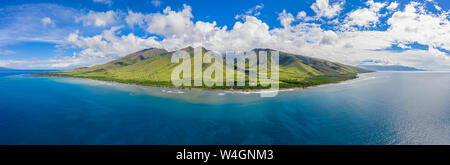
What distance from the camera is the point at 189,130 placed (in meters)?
32.1

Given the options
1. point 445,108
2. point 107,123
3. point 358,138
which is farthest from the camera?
point 445,108

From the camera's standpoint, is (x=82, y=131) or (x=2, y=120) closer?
(x=82, y=131)

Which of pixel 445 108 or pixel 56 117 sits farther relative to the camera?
pixel 445 108

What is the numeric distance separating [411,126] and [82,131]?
223 ft

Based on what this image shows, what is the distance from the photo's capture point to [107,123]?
35.5 metres

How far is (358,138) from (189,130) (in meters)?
32.2
